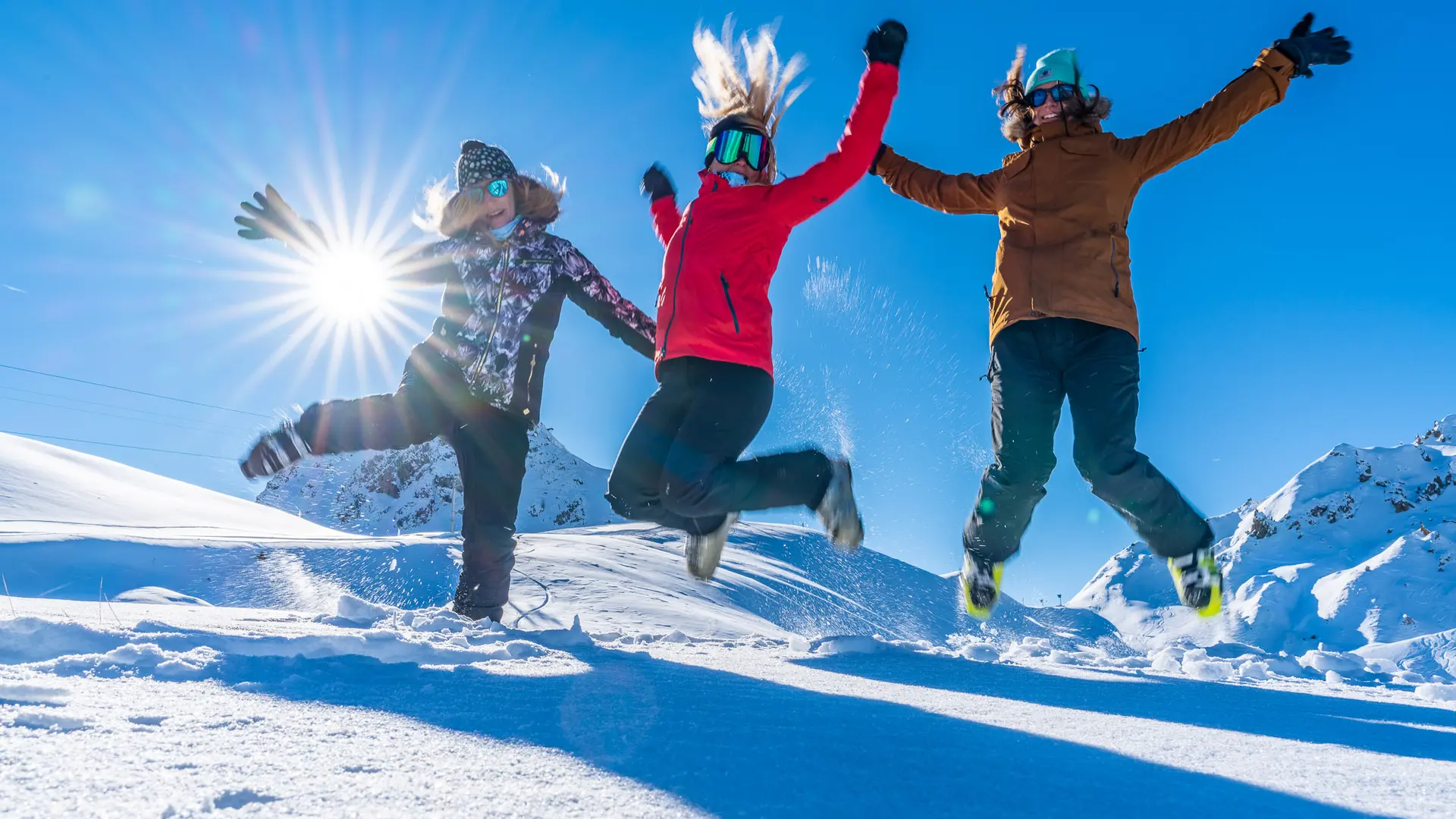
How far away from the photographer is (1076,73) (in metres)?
3.63

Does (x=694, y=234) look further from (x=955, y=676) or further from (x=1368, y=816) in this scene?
(x=1368, y=816)

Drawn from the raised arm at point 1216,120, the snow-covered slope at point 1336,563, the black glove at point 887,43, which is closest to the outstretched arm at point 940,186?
the raised arm at point 1216,120

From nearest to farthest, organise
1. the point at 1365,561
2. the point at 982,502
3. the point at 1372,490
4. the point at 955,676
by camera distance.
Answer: the point at 955,676 < the point at 982,502 < the point at 1365,561 < the point at 1372,490

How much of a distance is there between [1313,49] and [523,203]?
12.1 feet

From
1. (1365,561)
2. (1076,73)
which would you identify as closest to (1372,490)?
(1365,561)

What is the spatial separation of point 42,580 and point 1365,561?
330ft

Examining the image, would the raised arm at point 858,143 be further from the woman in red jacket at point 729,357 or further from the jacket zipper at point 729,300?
the jacket zipper at point 729,300

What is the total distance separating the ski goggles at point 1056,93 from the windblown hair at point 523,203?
246 cm

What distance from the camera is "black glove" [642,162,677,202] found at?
13.6ft

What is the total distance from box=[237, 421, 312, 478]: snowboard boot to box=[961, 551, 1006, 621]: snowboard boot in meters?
3.09

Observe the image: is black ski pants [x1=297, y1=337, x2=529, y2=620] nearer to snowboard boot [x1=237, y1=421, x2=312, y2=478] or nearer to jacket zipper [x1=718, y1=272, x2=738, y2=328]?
snowboard boot [x1=237, y1=421, x2=312, y2=478]

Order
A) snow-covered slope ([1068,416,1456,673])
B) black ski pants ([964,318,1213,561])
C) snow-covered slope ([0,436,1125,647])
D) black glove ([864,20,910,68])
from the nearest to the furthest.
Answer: black ski pants ([964,318,1213,561]), black glove ([864,20,910,68]), snow-covered slope ([0,436,1125,647]), snow-covered slope ([1068,416,1456,673])

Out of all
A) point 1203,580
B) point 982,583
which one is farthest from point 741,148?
point 1203,580

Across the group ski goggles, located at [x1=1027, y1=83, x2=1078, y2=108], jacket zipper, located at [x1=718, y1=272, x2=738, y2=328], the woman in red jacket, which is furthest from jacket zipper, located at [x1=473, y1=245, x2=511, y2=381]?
ski goggles, located at [x1=1027, y1=83, x2=1078, y2=108]
